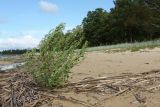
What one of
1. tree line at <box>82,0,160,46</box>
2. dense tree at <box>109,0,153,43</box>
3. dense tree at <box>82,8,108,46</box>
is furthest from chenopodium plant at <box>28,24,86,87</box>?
dense tree at <box>82,8,108,46</box>

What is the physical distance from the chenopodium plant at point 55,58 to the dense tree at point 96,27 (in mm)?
60328

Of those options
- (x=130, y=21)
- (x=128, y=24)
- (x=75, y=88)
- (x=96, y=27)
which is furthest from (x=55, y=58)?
(x=96, y=27)

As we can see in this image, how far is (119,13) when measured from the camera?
62062 millimetres

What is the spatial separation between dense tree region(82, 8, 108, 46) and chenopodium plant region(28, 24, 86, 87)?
2375 inches

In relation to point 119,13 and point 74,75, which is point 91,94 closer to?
point 74,75

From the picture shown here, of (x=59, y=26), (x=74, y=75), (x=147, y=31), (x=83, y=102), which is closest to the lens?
(x=83, y=102)

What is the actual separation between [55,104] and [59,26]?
1.81 metres

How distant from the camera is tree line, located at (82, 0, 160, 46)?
56.6 meters

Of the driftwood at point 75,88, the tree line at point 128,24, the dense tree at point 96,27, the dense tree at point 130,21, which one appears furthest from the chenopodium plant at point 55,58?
the dense tree at point 96,27

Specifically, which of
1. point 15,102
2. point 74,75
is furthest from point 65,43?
point 15,102

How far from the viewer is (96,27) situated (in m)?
73.7

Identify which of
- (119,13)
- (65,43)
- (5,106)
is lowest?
(5,106)

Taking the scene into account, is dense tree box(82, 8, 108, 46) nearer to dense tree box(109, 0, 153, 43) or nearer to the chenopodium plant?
dense tree box(109, 0, 153, 43)

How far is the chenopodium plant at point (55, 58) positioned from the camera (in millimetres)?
7543
